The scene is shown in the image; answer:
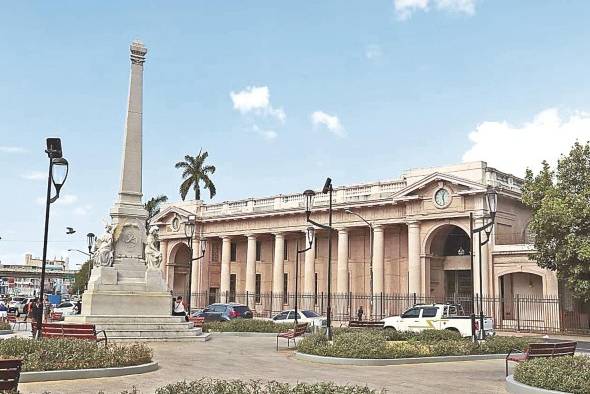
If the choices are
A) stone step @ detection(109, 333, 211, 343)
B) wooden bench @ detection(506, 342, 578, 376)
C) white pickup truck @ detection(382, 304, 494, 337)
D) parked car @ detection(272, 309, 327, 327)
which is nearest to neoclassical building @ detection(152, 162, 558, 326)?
white pickup truck @ detection(382, 304, 494, 337)

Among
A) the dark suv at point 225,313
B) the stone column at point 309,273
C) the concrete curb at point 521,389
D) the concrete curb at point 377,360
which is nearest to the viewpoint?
the concrete curb at point 521,389

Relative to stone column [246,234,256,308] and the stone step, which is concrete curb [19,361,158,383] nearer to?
the stone step

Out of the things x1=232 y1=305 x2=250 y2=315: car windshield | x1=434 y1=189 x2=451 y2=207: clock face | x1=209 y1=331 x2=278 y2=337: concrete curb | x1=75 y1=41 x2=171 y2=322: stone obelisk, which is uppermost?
x1=434 y1=189 x2=451 y2=207: clock face

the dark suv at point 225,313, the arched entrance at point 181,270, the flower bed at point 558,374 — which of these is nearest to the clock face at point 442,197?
the dark suv at point 225,313

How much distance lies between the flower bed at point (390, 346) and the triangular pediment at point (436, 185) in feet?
72.0

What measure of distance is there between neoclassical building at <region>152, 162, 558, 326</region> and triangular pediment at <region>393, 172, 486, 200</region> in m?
0.07

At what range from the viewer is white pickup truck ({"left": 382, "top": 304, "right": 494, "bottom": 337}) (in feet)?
89.9

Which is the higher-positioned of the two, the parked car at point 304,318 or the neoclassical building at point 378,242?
the neoclassical building at point 378,242

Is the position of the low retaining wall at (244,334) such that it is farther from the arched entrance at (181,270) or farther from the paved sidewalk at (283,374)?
the arched entrance at (181,270)

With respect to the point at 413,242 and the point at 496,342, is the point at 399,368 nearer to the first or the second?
the point at 496,342

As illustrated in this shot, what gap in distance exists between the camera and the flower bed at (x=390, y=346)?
17859mm

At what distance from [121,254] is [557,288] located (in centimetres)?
2667

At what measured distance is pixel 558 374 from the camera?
38.4 ft

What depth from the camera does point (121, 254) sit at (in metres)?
25.5
